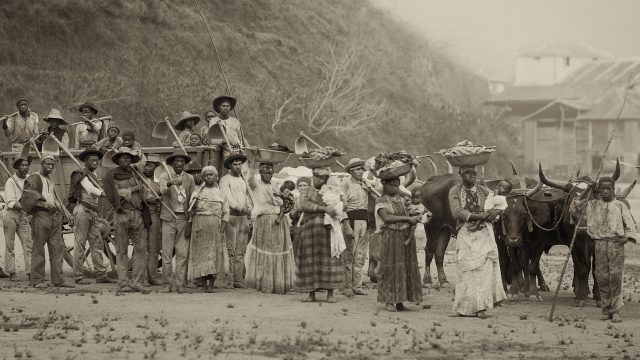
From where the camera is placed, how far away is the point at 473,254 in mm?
13062

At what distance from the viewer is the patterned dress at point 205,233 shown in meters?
15.1

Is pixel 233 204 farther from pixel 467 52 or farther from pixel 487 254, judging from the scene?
pixel 467 52

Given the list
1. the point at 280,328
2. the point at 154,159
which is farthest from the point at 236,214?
the point at 280,328

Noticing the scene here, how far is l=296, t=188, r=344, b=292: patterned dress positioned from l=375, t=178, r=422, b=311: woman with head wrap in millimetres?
889

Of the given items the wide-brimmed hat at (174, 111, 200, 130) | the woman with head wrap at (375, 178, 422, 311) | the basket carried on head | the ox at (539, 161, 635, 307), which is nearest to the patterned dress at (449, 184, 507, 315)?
the basket carried on head

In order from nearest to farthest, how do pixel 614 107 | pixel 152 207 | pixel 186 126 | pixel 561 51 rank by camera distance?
pixel 152 207 < pixel 186 126 < pixel 614 107 < pixel 561 51

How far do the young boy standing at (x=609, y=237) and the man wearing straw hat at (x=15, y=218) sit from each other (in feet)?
26.5

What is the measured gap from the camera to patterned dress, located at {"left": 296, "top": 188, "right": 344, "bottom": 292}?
46.5 ft

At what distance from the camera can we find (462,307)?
42.7 feet

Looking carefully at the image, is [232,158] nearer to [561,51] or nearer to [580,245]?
[580,245]

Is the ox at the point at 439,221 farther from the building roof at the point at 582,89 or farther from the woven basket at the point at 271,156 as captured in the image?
the building roof at the point at 582,89

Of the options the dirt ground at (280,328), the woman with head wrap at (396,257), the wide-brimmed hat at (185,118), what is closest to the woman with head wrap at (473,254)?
the dirt ground at (280,328)

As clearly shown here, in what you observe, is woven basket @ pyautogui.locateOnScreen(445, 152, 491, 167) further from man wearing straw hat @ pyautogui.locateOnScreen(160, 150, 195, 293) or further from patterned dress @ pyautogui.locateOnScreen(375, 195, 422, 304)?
man wearing straw hat @ pyautogui.locateOnScreen(160, 150, 195, 293)

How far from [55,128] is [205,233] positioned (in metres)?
3.82
